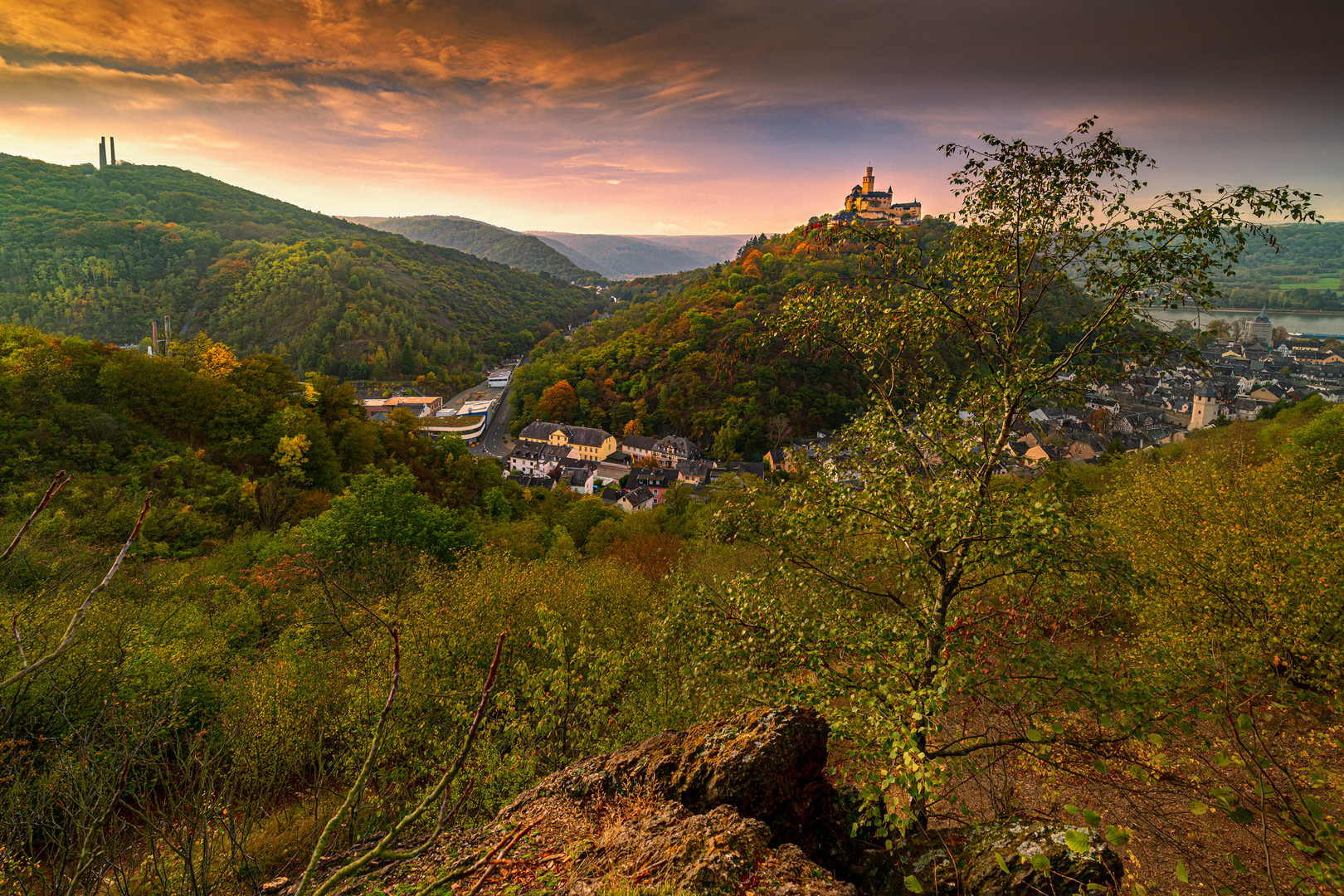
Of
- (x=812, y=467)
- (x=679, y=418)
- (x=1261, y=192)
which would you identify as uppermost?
(x=1261, y=192)

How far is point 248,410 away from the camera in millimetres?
34656

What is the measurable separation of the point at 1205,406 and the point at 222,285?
166853 mm

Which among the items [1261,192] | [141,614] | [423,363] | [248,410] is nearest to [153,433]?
[248,410]

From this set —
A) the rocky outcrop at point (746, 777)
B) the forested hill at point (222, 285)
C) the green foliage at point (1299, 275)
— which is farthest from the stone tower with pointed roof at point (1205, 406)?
the forested hill at point (222, 285)

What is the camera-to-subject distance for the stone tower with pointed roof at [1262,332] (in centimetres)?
8789

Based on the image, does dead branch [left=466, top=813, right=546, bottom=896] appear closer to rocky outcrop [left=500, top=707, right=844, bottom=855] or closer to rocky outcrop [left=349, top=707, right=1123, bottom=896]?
rocky outcrop [left=349, top=707, right=1123, bottom=896]

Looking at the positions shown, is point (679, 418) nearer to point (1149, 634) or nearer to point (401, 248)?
point (1149, 634)

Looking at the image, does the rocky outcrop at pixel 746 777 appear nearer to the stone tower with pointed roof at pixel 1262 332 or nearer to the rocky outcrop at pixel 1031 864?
the rocky outcrop at pixel 1031 864

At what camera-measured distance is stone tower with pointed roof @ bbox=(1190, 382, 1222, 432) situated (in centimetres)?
6650

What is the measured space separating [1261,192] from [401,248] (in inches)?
8365

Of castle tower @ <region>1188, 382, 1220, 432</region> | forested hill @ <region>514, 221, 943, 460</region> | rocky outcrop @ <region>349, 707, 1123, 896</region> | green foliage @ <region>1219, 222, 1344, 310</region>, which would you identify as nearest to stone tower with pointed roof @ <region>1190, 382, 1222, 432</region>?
castle tower @ <region>1188, 382, 1220, 432</region>

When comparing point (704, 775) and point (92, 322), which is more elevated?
point (92, 322)

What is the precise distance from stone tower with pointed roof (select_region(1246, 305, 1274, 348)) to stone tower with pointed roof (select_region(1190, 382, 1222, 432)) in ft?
103

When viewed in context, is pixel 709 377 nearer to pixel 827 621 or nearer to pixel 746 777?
pixel 827 621
